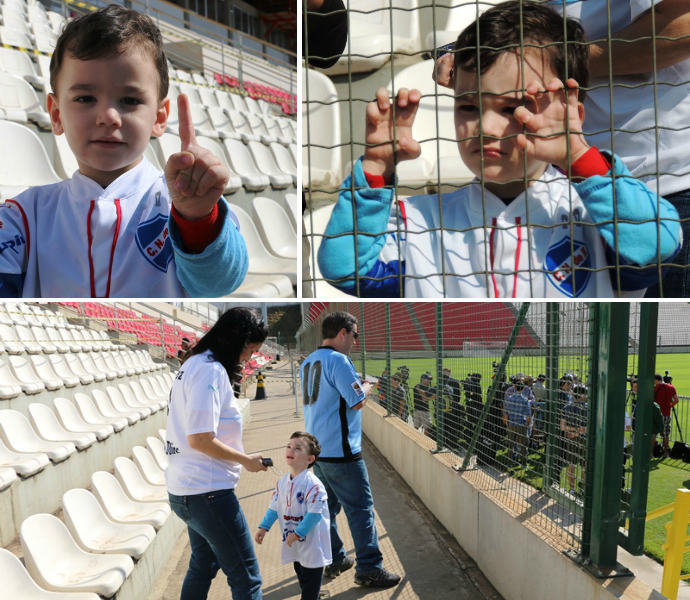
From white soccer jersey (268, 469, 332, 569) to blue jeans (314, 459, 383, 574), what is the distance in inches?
11.5

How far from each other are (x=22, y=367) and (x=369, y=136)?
355cm

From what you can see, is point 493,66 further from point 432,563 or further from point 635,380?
point 432,563

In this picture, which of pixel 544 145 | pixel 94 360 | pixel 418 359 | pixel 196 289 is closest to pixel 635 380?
pixel 544 145

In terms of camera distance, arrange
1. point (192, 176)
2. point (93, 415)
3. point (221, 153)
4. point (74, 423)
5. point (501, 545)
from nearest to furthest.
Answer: point (192, 176) → point (501, 545) → point (74, 423) → point (93, 415) → point (221, 153)

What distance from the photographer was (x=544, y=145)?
1517mm

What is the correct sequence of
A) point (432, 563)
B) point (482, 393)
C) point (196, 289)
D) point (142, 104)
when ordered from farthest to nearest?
point (482, 393)
point (432, 563)
point (196, 289)
point (142, 104)

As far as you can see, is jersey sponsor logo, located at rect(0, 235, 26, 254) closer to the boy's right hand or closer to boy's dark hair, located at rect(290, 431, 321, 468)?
the boy's right hand

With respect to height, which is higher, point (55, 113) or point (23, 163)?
point (23, 163)

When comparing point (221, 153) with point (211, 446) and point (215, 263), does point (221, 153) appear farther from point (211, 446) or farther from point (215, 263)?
point (215, 263)

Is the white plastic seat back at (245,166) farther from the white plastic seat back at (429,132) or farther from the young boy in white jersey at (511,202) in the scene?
the young boy in white jersey at (511,202)

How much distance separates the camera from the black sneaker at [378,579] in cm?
292

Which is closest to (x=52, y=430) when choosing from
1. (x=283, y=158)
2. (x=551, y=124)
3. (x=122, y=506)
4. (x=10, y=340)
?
(x=122, y=506)

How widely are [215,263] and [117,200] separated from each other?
0.23 metres

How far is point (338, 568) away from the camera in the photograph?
313cm
